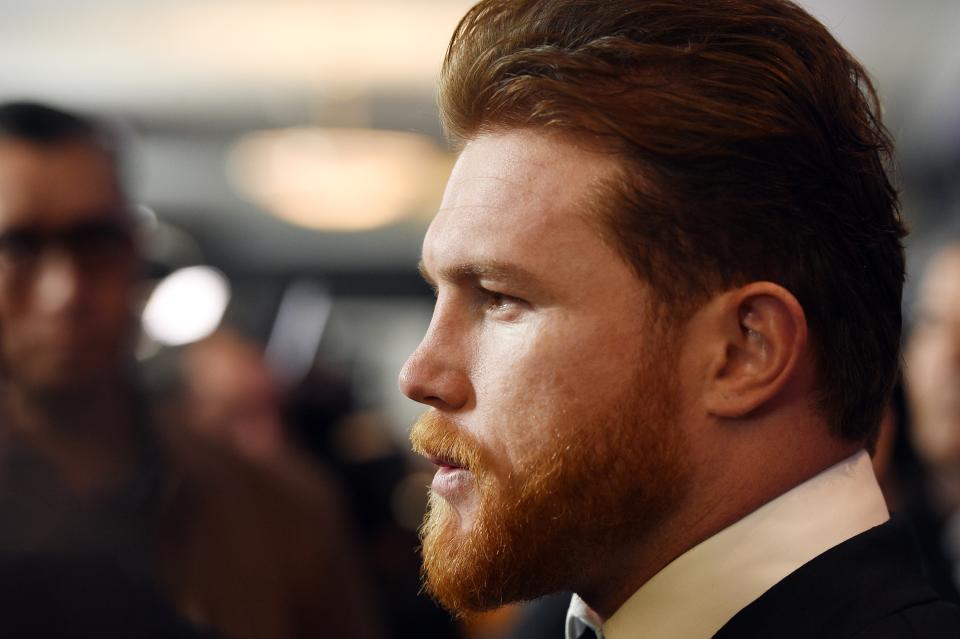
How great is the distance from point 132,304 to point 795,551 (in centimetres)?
140

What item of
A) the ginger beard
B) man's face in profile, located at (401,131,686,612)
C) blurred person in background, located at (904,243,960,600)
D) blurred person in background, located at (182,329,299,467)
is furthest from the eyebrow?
blurred person in background, located at (182,329,299,467)

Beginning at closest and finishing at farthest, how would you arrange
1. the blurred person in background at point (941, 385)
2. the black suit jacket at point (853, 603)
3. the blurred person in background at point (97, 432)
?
the black suit jacket at point (853, 603)
the blurred person in background at point (97, 432)
the blurred person in background at point (941, 385)

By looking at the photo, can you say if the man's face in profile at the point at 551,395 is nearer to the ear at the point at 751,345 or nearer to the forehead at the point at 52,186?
the ear at the point at 751,345

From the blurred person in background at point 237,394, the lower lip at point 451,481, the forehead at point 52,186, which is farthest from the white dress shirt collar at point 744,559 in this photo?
the blurred person in background at point 237,394

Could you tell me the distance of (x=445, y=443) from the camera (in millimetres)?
1260

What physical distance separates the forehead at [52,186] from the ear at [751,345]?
53.5 inches

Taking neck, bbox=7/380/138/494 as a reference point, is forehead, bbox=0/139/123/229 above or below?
above

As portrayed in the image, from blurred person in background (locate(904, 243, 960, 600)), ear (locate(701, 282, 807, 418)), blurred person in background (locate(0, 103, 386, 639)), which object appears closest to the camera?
ear (locate(701, 282, 807, 418))

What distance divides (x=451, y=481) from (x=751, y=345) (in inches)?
14.3

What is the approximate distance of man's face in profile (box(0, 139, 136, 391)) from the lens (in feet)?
6.51

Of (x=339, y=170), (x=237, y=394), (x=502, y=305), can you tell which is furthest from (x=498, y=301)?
(x=339, y=170)

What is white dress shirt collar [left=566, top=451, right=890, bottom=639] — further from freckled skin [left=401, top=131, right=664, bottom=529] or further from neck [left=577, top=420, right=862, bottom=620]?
freckled skin [left=401, top=131, right=664, bottom=529]

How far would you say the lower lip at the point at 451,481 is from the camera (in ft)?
4.10

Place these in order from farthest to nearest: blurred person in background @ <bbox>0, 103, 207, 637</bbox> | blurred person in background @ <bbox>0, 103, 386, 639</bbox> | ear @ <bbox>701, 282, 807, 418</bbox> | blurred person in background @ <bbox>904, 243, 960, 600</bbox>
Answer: blurred person in background @ <bbox>904, 243, 960, 600</bbox>
blurred person in background @ <bbox>0, 103, 386, 639</bbox>
blurred person in background @ <bbox>0, 103, 207, 637</bbox>
ear @ <bbox>701, 282, 807, 418</bbox>
